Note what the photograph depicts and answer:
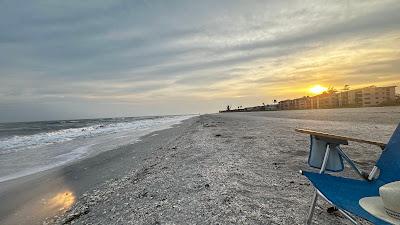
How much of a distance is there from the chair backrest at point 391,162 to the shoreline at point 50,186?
4.96 metres

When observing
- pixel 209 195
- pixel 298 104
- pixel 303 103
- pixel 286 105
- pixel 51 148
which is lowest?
pixel 51 148

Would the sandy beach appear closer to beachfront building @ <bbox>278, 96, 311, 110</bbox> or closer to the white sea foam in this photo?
the white sea foam

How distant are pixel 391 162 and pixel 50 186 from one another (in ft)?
23.8

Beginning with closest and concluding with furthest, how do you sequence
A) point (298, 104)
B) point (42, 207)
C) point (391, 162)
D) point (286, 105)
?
point (391, 162) → point (42, 207) → point (298, 104) → point (286, 105)

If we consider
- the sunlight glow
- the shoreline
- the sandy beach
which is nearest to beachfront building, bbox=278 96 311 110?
the shoreline

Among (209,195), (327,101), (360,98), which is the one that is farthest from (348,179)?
(327,101)

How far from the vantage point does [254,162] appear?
23.9 ft

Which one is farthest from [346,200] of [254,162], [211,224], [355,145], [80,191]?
[355,145]

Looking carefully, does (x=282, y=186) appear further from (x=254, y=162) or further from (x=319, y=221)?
(x=254, y=162)

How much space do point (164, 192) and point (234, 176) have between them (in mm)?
1422

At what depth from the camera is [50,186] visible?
749 centimetres

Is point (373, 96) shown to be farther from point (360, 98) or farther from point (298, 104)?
point (298, 104)

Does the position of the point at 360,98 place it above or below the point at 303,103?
above

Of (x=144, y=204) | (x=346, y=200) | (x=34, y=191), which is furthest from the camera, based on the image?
(x=34, y=191)
